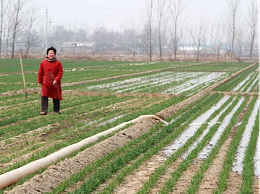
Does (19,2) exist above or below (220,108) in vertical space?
above

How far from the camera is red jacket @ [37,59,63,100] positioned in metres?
10.5

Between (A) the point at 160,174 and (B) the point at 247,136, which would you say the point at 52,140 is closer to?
(A) the point at 160,174

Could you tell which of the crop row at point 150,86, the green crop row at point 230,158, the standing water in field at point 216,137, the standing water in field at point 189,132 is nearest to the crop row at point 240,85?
the crop row at point 150,86

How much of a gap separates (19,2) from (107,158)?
5453cm

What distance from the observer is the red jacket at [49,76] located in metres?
10.5

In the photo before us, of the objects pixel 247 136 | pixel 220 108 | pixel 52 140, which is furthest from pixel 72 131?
pixel 220 108

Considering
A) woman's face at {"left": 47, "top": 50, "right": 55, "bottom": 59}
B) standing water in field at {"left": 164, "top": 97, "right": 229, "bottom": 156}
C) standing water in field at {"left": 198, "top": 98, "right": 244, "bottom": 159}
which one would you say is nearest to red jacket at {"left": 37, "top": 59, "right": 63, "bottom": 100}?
woman's face at {"left": 47, "top": 50, "right": 55, "bottom": 59}

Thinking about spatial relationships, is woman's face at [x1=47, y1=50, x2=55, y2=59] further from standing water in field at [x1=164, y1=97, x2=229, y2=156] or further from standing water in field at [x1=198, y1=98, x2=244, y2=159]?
standing water in field at [x1=198, y1=98, x2=244, y2=159]

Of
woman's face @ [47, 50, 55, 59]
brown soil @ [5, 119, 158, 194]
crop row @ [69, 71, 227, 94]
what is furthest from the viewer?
crop row @ [69, 71, 227, 94]

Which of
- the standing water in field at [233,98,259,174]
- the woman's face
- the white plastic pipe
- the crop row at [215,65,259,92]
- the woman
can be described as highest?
the woman's face

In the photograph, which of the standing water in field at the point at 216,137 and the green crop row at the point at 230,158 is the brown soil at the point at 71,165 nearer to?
the standing water in field at the point at 216,137

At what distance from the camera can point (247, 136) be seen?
8.68 m

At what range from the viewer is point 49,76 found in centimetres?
1046

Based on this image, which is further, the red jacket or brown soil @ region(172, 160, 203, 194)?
the red jacket
